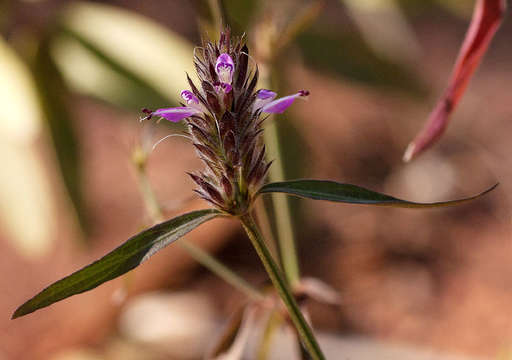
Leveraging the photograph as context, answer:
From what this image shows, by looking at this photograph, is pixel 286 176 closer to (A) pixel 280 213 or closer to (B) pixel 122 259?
(A) pixel 280 213

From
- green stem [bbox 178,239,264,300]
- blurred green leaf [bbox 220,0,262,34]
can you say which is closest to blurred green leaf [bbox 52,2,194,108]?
blurred green leaf [bbox 220,0,262,34]

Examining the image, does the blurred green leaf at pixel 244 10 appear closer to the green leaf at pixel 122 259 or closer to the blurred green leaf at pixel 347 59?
the blurred green leaf at pixel 347 59

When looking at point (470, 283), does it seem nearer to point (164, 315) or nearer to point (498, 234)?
point (498, 234)

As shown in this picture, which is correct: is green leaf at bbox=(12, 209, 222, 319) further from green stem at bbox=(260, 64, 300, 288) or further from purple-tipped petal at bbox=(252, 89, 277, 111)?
green stem at bbox=(260, 64, 300, 288)

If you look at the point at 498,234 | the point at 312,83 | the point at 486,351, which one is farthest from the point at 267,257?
the point at 312,83

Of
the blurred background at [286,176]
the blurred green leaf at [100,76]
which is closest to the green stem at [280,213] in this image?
the blurred background at [286,176]
